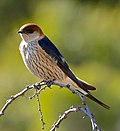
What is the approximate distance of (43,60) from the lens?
226 inches

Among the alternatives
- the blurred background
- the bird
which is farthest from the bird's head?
the blurred background

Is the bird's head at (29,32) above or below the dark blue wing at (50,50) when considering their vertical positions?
above

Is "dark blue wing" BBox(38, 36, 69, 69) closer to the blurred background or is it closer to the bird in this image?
the bird

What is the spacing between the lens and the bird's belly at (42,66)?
5.62 meters

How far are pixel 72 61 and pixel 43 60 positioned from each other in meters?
7.01

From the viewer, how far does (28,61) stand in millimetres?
5609

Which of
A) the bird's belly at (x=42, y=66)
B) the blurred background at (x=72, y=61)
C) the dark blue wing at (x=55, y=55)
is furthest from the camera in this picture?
the blurred background at (x=72, y=61)

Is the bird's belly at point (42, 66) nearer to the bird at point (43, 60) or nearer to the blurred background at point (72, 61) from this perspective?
the bird at point (43, 60)

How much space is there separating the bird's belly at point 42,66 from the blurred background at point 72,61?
352 cm

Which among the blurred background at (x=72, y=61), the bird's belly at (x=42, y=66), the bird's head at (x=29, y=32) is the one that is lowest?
the bird's belly at (x=42, y=66)

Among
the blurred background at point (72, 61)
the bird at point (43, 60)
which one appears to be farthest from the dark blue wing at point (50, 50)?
the blurred background at point (72, 61)

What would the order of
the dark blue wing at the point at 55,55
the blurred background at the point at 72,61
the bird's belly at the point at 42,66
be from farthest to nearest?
the blurred background at the point at 72,61, the dark blue wing at the point at 55,55, the bird's belly at the point at 42,66

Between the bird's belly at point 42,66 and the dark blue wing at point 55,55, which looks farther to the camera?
the dark blue wing at point 55,55

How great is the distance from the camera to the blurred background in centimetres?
991
